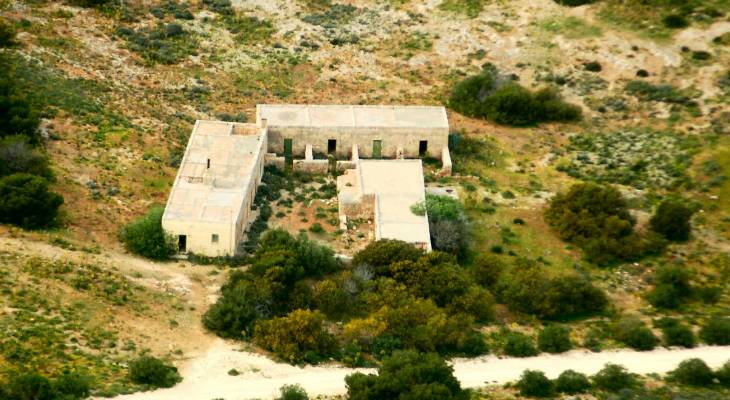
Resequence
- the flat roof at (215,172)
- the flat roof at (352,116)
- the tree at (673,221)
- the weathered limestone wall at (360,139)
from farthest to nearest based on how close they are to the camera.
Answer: the flat roof at (352,116)
the weathered limestone wall at (360,139)
the tree at (673,221)
the flat roof at (215,172)

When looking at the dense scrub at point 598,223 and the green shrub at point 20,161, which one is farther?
the dense scrub at point 598,223

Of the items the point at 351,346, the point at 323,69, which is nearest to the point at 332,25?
the point at 323,69

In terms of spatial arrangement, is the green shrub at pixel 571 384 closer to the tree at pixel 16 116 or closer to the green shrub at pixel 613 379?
the green shrub at pixel 613 379

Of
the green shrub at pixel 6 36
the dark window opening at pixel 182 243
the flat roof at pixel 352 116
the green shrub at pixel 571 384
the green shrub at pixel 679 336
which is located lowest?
the green shrub at pixel 571 384

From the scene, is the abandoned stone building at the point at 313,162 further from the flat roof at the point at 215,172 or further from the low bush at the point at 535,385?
the low bush at the point at 535,385

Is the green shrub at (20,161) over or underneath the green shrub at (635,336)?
over

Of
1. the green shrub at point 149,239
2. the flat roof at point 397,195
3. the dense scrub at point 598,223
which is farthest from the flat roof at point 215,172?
the dense scrub at point 598,223

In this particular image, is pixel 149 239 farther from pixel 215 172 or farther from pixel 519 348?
pixel 519 348

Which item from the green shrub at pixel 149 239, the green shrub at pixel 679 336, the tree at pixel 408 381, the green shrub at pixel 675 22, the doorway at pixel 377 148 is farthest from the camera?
→ the green shrub at pixel 675 22
